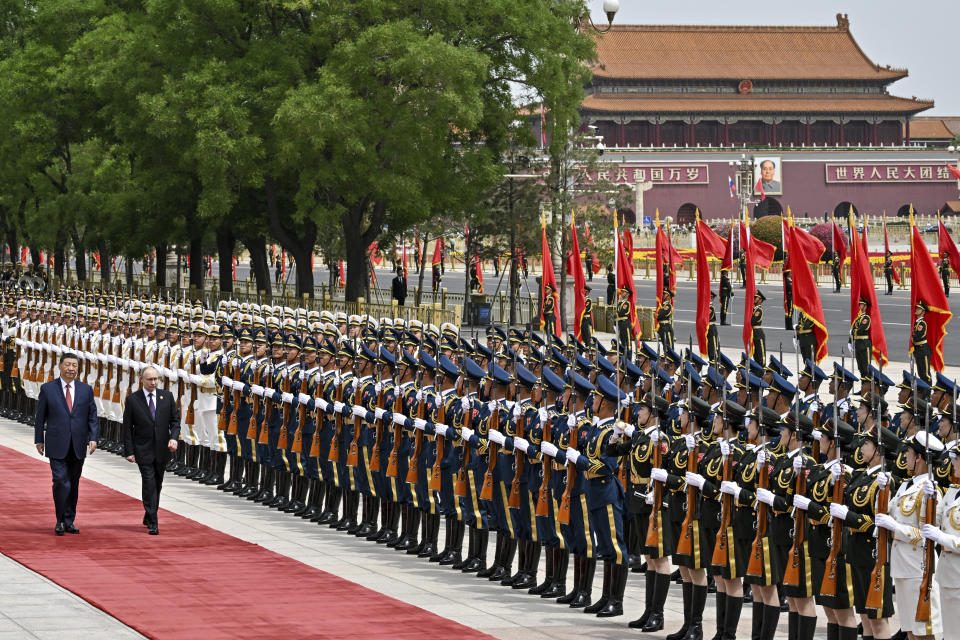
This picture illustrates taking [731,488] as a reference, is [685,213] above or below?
above

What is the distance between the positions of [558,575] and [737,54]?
76.3m

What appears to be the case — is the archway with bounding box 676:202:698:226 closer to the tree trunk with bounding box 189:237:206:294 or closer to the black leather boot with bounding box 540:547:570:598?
the tree trunk with bounding box 189:237:206:294

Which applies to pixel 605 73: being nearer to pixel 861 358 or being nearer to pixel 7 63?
pixel 7 63

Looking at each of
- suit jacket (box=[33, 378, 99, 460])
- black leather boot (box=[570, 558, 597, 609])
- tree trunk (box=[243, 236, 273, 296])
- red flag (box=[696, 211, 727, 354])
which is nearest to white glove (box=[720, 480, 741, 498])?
black leather boot (box=[570, 558, 597, 609])

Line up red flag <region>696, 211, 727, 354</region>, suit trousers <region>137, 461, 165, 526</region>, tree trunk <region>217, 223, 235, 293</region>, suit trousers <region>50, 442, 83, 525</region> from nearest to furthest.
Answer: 1. suit trousers <region>50, 442, 83, 525</region>
2. suit trousers <region>137, 461, 165, 526</region>
3. red flag <region>696, 211, 727, 354</region>
4. tree trunk <region>217, 223, 235, 293</region>

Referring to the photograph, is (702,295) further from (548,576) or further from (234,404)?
(548,576)

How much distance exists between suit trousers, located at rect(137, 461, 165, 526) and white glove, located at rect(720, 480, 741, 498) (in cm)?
554

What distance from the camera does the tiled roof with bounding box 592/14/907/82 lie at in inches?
3241

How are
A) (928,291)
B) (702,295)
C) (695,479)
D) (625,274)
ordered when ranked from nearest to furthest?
(695,479), (928,291), (702,295), (625,274)

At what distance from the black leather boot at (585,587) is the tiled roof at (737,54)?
236 ft

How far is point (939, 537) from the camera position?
7688mm

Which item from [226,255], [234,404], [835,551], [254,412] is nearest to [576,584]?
[835,551]

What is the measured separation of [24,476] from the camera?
16281 millimetres

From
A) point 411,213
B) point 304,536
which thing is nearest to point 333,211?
point 411,213
